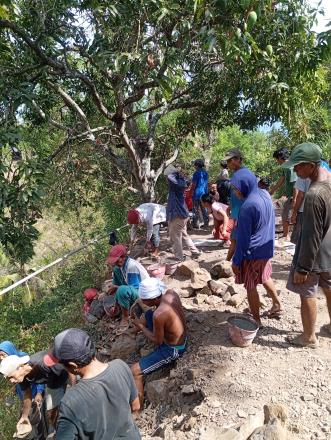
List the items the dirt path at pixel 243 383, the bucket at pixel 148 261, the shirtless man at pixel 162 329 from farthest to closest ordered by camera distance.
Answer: the bucket at pixel 148 261
the shirtless man at pixel 162 329
the dirt path at pixel 243 383

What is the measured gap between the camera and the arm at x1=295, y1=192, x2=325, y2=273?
2841 millimetres

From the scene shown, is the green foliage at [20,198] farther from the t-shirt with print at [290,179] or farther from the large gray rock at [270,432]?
the t-shirt with print at [290,179]

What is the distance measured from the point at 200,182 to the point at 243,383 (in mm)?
4505

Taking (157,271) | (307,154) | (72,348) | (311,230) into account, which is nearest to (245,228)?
(311,230)

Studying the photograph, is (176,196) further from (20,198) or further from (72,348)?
(72,348)

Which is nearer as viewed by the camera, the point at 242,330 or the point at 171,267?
the point at 242,330

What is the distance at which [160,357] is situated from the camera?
3.70m

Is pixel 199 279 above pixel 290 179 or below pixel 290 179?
below

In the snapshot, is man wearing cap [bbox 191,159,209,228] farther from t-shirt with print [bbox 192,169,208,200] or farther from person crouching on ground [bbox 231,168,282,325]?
person crouching on ground [bbox 231,168,282,325]

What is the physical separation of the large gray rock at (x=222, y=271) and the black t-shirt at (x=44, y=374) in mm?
2510

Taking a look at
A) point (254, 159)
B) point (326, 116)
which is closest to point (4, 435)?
point (326, 116)

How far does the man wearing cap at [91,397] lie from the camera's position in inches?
73.0

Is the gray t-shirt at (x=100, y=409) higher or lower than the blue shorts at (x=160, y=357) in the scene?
higher

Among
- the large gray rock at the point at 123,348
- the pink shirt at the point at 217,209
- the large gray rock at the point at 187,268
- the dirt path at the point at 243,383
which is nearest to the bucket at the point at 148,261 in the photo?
the large gray rock at the point at 187,268
